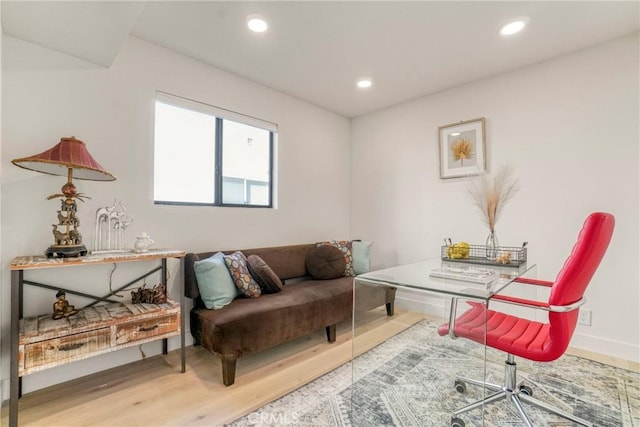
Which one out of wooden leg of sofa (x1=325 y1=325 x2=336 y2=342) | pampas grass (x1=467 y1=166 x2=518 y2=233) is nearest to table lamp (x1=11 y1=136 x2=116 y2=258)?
wooden leg of sofa (x1=325 y1=325 x2=336 y2=342)

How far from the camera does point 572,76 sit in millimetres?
2609

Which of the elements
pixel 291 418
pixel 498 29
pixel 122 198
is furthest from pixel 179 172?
pixel 498 29

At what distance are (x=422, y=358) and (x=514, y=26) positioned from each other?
264cm

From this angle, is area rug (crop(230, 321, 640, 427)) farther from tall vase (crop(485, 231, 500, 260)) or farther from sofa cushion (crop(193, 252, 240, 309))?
sofa cushion (crop(193, 252, 240, 309))

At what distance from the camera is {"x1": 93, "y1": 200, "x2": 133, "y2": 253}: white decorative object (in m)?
2.14

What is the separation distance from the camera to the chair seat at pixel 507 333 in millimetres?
1436

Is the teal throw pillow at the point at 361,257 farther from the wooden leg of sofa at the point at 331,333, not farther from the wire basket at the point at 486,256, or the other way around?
the wire basket at the point at 486,256

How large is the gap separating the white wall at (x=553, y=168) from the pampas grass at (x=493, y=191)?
7cm

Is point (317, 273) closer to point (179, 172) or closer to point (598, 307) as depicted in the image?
point (179, 172)

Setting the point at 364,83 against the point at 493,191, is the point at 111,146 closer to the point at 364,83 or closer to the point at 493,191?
the point at 364,83

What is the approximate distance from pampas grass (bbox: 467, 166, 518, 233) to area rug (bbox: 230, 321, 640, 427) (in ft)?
4.24

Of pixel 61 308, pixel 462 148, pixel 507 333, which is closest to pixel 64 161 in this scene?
pixel 61 308

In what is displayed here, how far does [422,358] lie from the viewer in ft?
7.45

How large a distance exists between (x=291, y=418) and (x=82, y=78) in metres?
2.66
